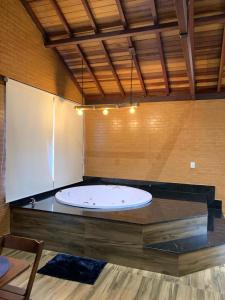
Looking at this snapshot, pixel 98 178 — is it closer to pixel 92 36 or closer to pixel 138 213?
pixel 138 213

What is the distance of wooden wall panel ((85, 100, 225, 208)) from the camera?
5004mm

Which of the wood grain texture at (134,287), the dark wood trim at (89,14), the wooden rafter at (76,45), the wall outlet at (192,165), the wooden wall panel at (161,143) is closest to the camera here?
the wood grain texture at (134,287)

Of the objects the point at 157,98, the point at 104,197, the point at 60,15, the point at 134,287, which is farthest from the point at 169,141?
the point at 134,287

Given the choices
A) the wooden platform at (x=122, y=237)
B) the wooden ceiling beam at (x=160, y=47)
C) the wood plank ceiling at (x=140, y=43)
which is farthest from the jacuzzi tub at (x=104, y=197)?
the wooden ceiling beam at (x=160, y=47)

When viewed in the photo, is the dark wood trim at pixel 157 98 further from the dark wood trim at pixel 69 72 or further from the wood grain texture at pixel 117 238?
the wood grain texture at pixel 117 238

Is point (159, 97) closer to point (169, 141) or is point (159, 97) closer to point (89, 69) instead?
point (169, 141)

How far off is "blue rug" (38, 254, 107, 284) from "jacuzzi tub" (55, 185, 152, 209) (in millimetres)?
744

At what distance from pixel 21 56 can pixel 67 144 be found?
192 cm

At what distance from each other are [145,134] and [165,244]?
108 inches

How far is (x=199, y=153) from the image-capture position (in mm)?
5086

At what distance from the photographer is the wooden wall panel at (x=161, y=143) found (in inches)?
197

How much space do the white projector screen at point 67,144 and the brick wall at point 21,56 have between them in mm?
499

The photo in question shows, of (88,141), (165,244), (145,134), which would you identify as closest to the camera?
(165,244)

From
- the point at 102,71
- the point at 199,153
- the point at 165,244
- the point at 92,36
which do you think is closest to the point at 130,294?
the point at 165,244
